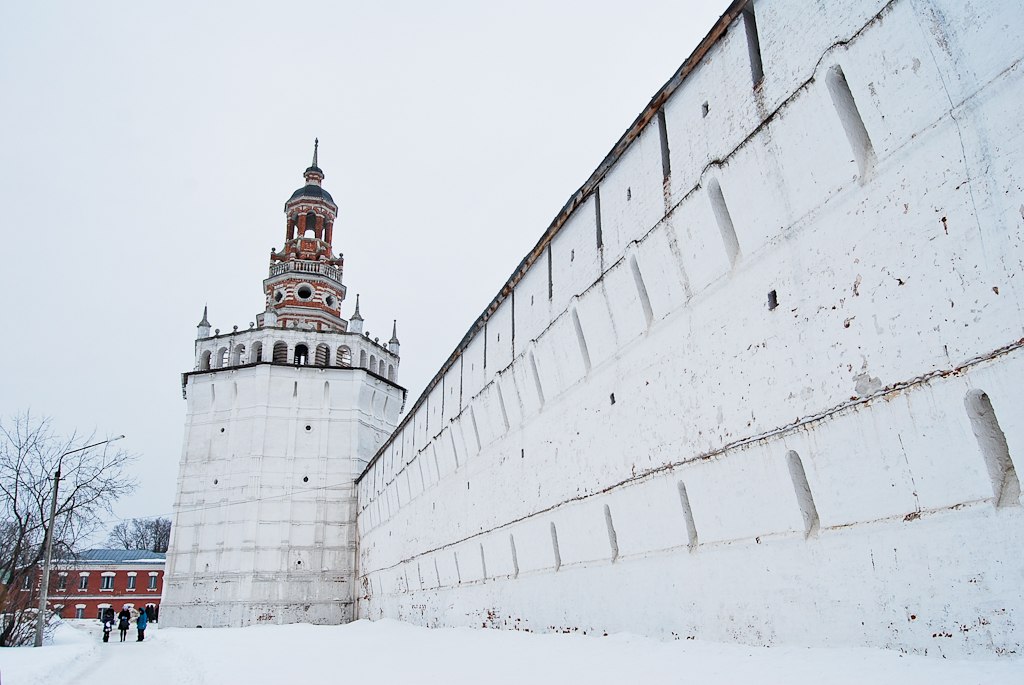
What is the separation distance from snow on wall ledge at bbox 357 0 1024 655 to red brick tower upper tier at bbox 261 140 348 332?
24230mm

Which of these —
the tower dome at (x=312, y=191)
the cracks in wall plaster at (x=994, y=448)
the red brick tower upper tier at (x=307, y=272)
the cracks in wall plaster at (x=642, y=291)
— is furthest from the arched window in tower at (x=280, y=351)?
the cracks in wall plaster at (x=994, y=448)

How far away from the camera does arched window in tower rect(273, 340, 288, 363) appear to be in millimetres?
29984

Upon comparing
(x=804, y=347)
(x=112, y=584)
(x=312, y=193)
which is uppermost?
(x=312, y=193)

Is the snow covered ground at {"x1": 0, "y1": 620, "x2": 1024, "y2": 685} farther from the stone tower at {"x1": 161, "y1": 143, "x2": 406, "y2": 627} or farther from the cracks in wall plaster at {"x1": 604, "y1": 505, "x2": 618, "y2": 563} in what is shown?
the stone tower at {"x1": 161, "y1": 143, "x2": 406, "y2": 627}

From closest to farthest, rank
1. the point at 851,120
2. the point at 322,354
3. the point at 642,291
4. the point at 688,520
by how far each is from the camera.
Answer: the point at 851,120 → the point at 688,520 → the point at 642,291 → the point at 322,354

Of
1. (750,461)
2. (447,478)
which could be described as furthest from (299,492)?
(750,461)

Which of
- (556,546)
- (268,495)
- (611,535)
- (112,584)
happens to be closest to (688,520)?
(611,535)

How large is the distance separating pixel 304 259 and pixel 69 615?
28.3 metres

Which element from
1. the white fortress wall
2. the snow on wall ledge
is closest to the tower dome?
the white fortress wall

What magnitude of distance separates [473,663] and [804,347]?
526cm

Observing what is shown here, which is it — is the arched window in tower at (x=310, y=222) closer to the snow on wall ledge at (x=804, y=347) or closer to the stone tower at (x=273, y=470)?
the stone tower at (x=273, y=470)

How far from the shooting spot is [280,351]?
3014 cm

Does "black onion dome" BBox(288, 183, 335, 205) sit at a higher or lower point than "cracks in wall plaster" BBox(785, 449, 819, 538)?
higher

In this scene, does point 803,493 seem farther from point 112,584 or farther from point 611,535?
point 112,584
